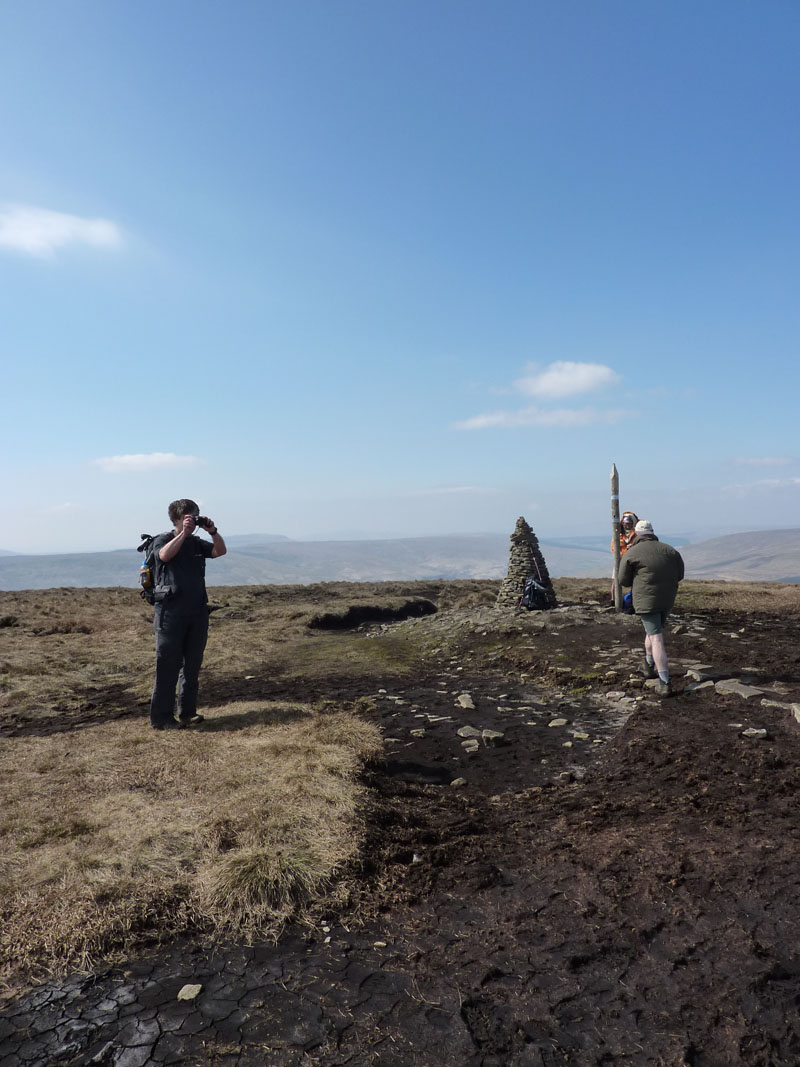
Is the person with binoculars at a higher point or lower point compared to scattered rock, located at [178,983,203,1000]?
higher

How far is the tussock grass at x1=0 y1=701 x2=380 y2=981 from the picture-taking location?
4801 millimetres

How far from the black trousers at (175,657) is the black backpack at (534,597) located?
14386mm

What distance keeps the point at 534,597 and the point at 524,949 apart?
18.3m

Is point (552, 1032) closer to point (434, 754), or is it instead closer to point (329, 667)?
point (434, 754)

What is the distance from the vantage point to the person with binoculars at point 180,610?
32.5 feet

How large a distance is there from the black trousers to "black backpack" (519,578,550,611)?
14386 millimetres

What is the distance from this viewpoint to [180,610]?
9969mm

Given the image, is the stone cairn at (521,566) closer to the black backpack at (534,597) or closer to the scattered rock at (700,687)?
the black backpack at (534,597)

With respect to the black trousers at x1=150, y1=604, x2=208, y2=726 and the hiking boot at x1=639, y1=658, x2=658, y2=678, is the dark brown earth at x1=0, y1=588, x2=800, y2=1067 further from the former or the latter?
the black trousers at x1=150, y1=604, x2=208, y2=726

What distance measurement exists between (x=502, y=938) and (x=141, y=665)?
15857mm

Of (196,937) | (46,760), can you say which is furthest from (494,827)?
(46,760)

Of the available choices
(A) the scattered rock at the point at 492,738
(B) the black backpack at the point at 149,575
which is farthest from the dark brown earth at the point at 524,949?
(B) the black backpack at the point at 149,575

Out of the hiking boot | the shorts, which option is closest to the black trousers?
the shorts

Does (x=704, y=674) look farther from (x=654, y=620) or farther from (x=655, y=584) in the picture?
(x=655, y=584)
